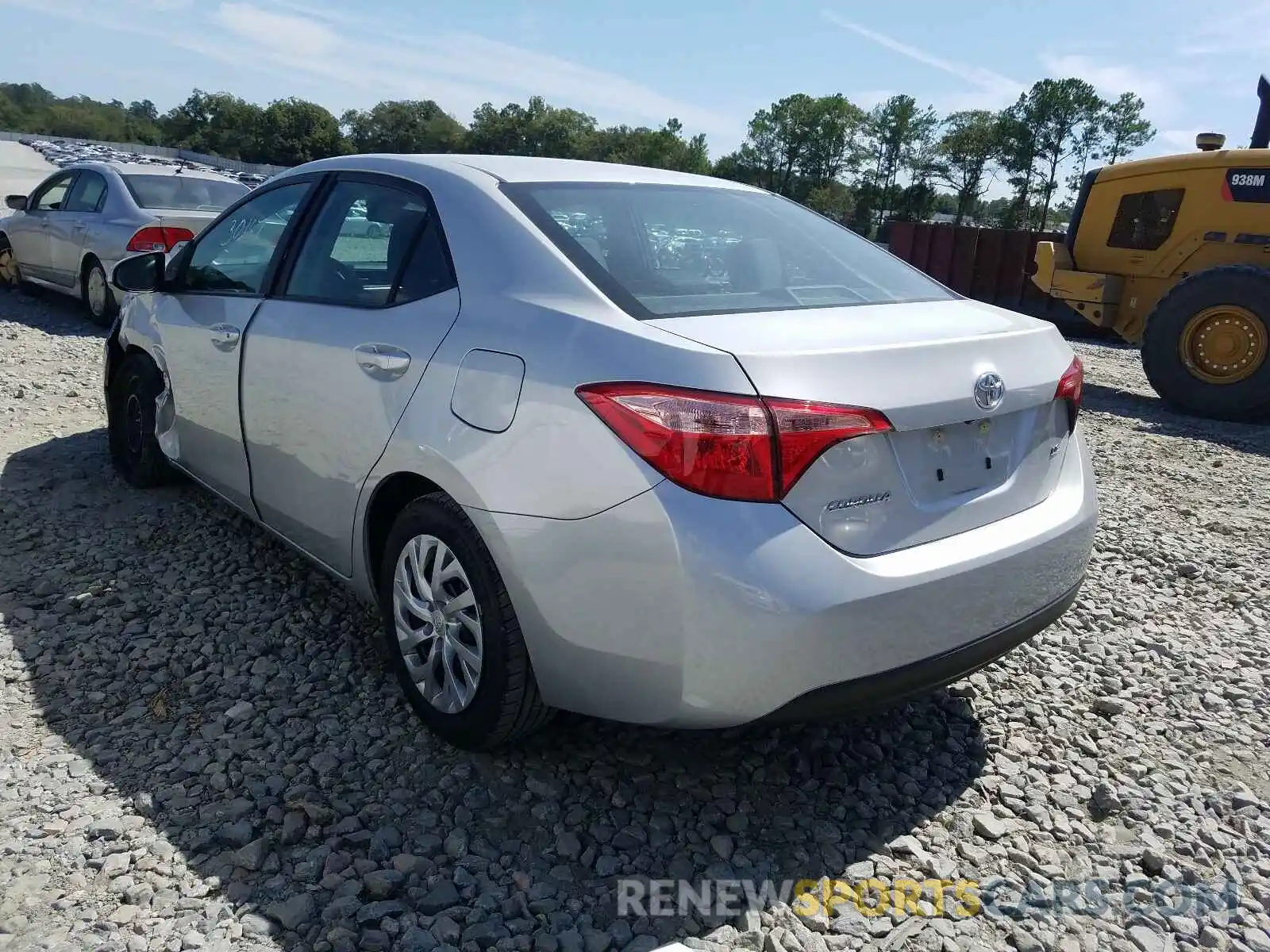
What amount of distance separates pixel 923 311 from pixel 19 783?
2748 mm

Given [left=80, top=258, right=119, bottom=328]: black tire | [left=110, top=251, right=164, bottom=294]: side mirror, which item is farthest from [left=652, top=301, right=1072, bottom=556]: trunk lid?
[left=80, top=258, right=119, bottom=328]: black tire

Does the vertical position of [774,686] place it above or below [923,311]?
below

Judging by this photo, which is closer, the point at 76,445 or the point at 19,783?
the point at 19,783

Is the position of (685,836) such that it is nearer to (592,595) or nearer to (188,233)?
(592,595)

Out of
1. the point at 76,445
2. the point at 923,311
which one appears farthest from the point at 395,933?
the point at 76,445

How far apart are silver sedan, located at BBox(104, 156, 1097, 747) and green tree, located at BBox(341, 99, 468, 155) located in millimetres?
118591

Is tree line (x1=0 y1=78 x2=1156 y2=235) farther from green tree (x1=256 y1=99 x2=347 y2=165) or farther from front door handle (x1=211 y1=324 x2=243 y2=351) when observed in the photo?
front door handle (x1=211 y1=324 x2=243 y2=351)

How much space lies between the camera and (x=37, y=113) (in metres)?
138

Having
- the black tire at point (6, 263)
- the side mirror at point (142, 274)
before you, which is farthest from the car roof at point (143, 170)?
the side mirror at point (142, 274)

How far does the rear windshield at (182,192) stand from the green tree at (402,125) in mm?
110963

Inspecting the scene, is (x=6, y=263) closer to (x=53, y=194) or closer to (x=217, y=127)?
(x=53, y=194)

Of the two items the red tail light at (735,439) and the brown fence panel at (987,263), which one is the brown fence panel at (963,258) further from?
the red tail light at (735,439)

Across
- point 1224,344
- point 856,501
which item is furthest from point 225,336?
point 1224,344

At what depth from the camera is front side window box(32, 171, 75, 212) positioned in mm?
10180
